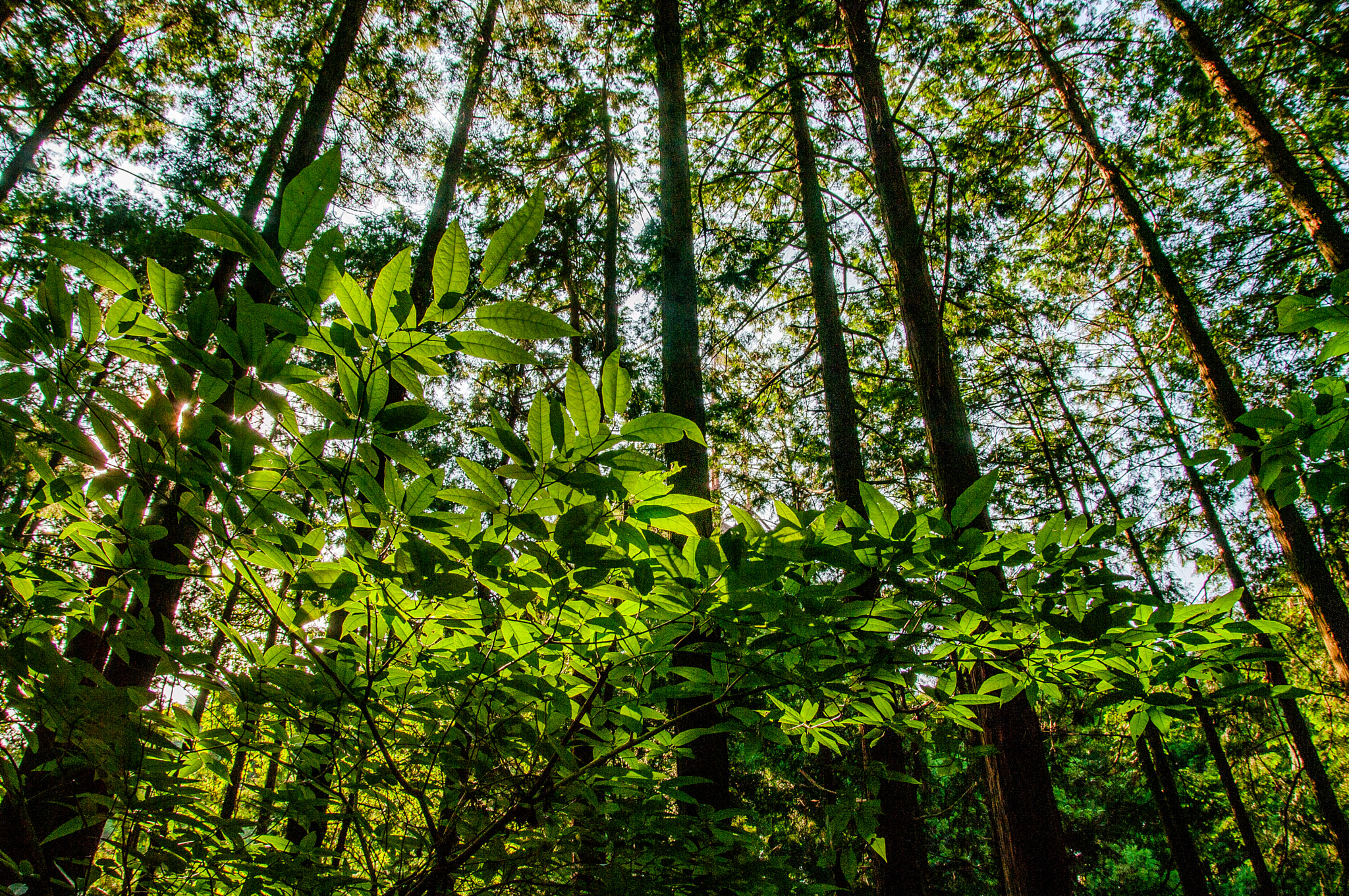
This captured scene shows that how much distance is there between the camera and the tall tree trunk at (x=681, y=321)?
307 cm

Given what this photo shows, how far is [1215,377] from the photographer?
634 centimetres

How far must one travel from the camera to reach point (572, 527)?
0.75m

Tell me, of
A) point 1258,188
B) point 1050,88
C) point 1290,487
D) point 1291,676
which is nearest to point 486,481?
point 1290,487

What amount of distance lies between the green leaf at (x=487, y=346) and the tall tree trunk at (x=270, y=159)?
16.4ft

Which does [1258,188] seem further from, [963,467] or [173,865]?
[173,865]

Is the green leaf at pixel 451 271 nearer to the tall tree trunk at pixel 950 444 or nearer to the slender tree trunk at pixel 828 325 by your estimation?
the tall tree trunk at pixel 950 444

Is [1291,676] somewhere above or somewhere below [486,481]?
above

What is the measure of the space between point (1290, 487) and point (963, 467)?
6.62 feet

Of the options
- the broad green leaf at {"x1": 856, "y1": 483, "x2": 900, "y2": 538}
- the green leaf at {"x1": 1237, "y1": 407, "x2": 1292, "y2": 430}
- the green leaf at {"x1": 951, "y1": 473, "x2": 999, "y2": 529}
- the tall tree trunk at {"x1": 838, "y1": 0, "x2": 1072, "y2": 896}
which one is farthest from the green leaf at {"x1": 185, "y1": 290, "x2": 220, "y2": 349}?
the tall tree trunk at {"x1": 838, "y1": 0, "x2": 1072, "y2": 896}

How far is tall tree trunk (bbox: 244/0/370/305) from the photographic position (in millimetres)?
5250

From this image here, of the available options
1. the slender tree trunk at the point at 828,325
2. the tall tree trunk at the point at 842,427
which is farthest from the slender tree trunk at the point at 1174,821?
the slender tree trunk at the point at 828,325

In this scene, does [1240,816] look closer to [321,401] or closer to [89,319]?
[321,401]

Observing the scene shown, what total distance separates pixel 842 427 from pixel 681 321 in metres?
2.93

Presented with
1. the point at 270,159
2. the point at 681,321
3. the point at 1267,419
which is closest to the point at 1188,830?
the point at 681,321
